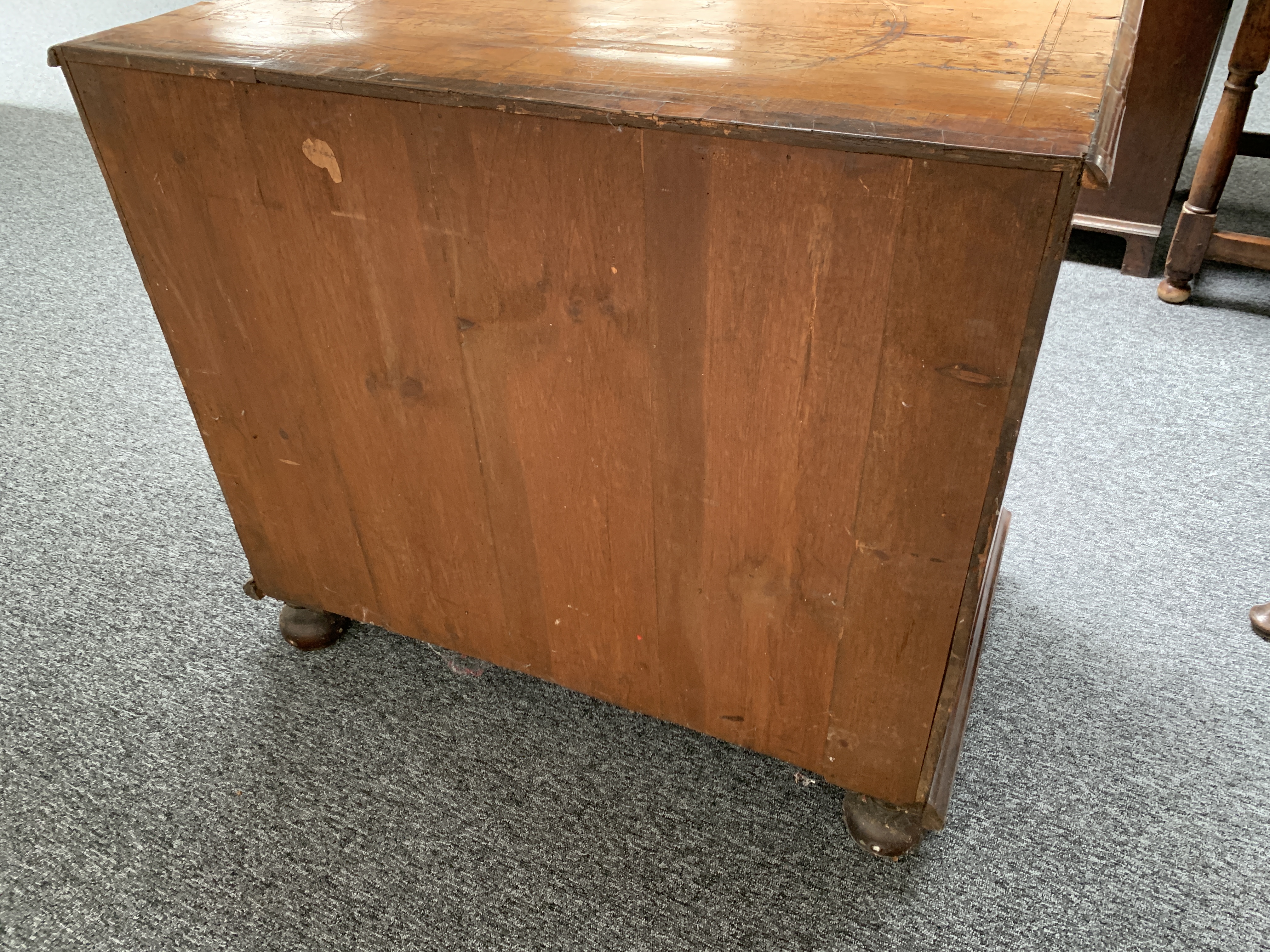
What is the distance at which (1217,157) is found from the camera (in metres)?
1.79

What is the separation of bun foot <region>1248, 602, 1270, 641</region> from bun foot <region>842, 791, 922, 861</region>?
56 centimetres

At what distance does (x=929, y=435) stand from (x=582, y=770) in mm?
603

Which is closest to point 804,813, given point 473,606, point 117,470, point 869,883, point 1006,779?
point 869,883

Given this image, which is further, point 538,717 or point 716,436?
point 538,717

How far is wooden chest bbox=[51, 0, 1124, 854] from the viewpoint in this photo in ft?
2.28

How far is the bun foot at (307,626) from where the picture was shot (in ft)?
4.21

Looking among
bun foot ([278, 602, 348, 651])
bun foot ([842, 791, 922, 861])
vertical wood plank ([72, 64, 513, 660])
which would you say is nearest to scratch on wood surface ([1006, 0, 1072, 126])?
vertical wood plank ([72, 64, 513, 660])

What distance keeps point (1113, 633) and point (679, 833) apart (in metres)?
0.63

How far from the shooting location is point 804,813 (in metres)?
1.09

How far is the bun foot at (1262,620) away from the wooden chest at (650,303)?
0.42m

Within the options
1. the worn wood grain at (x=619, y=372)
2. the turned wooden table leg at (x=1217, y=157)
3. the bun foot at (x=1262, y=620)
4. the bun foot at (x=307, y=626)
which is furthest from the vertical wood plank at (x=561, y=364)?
the turned wooden table leg at (x=1217, y=157)

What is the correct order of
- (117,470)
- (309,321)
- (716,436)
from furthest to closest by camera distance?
(117,470) → (309,321) → (716,436)

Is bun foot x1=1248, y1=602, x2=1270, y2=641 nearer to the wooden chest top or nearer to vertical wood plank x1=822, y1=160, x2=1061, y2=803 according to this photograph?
vertical wood plank x1=822, y1=160, x2=1061, y2=803

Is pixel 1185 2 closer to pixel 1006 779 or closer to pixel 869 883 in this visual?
pixel 1006 779
